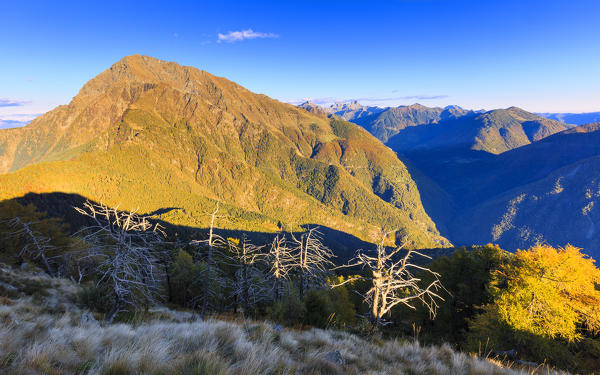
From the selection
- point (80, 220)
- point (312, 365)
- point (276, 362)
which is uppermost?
point (276, 362)

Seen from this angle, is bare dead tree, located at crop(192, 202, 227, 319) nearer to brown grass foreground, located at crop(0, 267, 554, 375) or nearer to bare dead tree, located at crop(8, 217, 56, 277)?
brown grass foreground, located at crop(0, 267, 554, 375)

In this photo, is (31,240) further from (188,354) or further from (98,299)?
(188,354)

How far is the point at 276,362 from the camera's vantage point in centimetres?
491

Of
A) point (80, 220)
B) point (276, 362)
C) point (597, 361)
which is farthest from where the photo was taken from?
point (80, 220)

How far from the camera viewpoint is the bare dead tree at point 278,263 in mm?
19062

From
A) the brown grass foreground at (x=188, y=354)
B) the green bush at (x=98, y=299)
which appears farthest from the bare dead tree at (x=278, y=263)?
the brown grass foreground at (x=188, y=354)

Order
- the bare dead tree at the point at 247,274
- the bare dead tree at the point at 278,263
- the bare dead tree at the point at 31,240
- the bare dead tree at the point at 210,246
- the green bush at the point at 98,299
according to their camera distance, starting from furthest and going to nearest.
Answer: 1. the bare dead tree at the point at 31,240
2. the bare dead tree at the point at 247,274
3. the bare dead tree at the point at 278,263
4. the bare dead tree at the point at 210,246
5. the green bush at the point at 98,299

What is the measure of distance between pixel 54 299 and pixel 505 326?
31888 mm

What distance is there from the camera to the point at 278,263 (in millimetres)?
19875

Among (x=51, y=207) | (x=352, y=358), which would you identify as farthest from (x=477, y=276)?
(x=51, y=207)

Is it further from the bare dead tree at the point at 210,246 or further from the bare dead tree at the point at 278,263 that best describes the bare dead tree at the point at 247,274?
the bare dead tree at the point at 210,246

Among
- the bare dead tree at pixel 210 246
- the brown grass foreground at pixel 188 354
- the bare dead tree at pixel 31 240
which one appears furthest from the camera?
the bare dead tree at pixel 31 240

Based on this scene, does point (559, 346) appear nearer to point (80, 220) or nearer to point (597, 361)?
point (597, 361)

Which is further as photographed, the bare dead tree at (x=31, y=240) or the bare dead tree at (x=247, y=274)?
the bare dead tree at (x=31, y=240)
